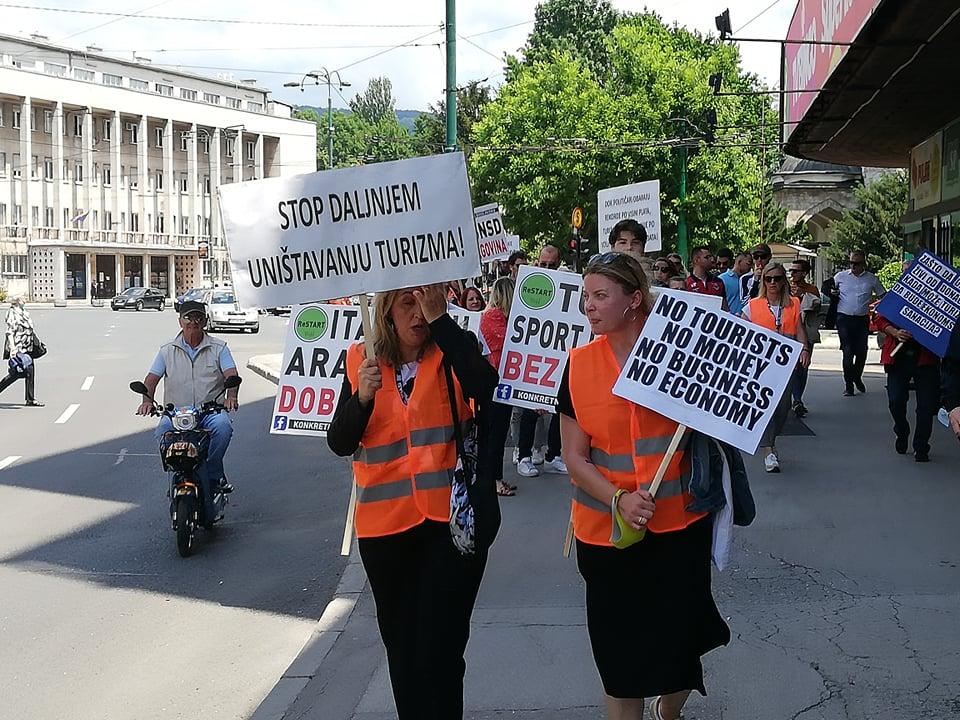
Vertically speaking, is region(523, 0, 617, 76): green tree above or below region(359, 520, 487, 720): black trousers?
above

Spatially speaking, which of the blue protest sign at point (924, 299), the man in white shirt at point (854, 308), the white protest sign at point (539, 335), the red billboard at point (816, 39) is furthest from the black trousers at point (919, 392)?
the man in white shirt at point (854, 308)

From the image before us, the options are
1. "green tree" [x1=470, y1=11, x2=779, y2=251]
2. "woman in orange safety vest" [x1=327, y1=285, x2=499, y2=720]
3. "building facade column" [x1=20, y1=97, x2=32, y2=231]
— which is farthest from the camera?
"building facade column" [x1=20, y1=97, x2=32, y2=231]

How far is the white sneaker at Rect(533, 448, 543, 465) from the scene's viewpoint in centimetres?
1159

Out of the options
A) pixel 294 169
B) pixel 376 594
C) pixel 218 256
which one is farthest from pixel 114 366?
pixel 294 169

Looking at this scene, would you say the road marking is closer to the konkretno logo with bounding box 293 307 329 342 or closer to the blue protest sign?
the konkretno logo with bounding box 293 307 329 342

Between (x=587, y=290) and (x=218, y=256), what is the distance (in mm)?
94672

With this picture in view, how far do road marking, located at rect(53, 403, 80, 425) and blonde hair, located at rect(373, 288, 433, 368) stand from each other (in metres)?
13.2

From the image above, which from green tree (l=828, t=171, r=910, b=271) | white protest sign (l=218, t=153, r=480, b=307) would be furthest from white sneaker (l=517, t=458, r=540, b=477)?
green tree (l=828, t=171, r=910, b=271)

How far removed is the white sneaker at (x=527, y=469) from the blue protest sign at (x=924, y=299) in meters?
4.02

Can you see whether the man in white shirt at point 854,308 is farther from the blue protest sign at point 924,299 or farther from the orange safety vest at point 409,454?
the orange safety vest at point 409,454

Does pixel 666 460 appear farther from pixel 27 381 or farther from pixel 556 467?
pixel 27 381

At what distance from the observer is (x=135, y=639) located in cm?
693

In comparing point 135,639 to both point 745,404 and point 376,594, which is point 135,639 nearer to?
point 376,594

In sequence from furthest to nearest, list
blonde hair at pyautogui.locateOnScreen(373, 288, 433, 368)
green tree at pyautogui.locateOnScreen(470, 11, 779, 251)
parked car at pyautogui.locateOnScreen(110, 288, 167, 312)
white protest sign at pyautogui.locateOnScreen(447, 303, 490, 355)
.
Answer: parked car at pyautogui.locateOnScreen(110, 288, 167, 312) < green tree at pyautogui.locateOnScreen(470, 11, 779, 251) < white protest sign at pyautogui.locateOnScreen(447, 303, 490, 355) < blonde hair at pyautogui.locateOnScreen(373, 288, 433, 368)
